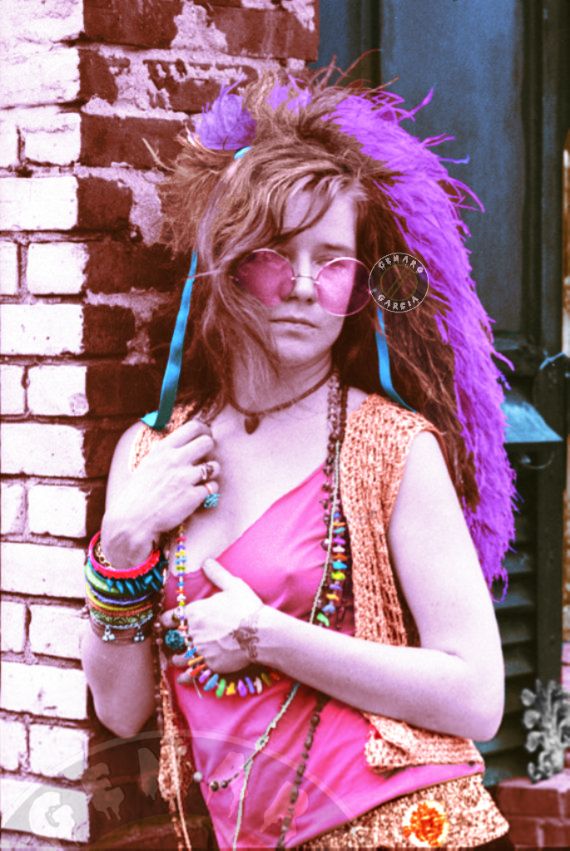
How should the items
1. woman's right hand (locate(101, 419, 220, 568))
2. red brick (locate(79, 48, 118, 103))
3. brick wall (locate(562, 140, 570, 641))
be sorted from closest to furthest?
woman's right hand (locate(101, 419, 220, 568)) → red brick (locate(79, 48, 118, 103)) → brick wall (locate(562, 140, 570, 641))

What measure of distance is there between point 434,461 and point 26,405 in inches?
29.6

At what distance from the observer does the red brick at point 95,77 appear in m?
2.10

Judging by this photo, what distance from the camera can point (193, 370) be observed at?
82.2 inches

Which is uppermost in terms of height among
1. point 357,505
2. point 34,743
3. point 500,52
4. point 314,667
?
point 500,52

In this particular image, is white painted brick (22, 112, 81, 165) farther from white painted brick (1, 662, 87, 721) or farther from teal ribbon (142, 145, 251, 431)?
white painted brick (1, 662, 87, 721)

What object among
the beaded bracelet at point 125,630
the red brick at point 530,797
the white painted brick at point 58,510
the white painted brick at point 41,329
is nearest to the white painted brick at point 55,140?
the white painted brick at point 41,329

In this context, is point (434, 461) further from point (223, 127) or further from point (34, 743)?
point (34, 743)

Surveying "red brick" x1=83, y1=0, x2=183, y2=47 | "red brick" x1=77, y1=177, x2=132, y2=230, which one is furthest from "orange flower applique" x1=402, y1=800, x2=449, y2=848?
"red brick" x1=83, y1=0, x2=183, y2=47

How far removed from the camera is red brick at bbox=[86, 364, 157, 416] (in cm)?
215

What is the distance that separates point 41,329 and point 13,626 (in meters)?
0.53

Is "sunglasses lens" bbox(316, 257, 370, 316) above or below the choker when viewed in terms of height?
above

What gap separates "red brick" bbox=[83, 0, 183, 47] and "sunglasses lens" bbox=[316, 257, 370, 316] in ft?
1.98

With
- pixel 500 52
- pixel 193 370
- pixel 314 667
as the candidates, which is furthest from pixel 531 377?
pixel 314 667

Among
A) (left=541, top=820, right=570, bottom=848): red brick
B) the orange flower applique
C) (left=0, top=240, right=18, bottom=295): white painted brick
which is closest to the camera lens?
the orange flower applique
